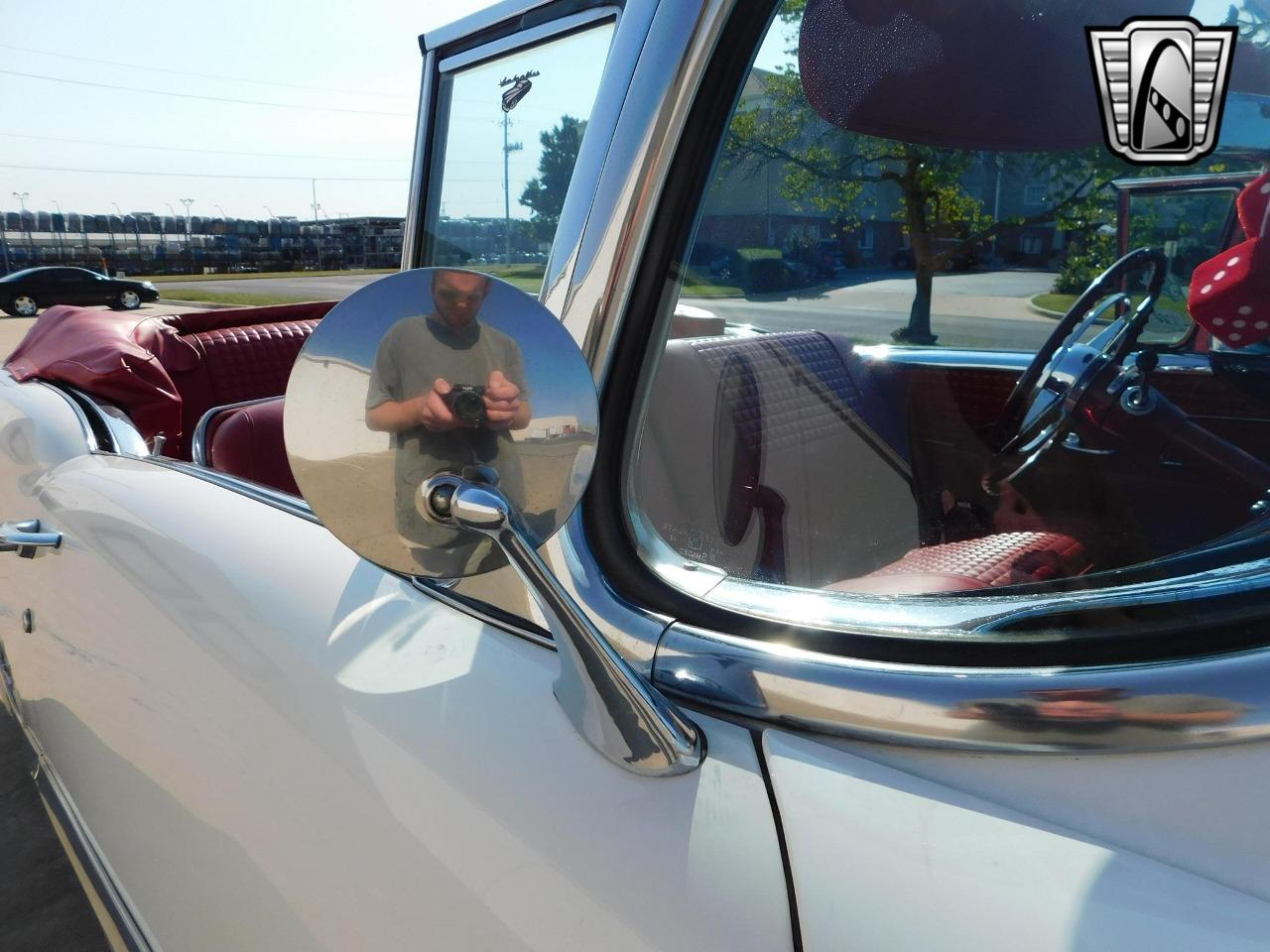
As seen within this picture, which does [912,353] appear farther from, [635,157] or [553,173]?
[553,173]

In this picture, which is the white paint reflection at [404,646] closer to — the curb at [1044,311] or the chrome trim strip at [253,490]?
the chrome trim strip at [253,490]

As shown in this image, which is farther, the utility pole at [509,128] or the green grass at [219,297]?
the green grass at [219,297]

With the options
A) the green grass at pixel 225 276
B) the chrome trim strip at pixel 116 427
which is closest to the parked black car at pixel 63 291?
the green grass at pixel 225 276

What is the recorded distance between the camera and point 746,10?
3.06 ft

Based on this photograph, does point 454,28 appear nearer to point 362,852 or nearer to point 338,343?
point 338,343

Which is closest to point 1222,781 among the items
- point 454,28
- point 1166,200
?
point 1166,200

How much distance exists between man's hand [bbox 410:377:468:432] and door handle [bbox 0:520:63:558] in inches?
57.4

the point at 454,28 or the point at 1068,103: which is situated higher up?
the point at 454,28

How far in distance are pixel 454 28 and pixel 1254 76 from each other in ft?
3.95

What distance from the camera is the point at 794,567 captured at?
102 cm

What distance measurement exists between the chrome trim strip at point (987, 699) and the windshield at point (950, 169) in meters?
0.40

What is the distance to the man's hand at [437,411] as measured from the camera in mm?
789

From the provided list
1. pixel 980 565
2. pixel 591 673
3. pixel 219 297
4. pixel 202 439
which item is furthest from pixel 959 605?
pixel 219 297

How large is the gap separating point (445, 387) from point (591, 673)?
0.27 metres
